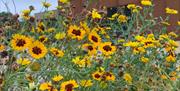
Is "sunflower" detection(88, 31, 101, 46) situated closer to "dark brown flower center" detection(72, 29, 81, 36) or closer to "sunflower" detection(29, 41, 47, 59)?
"dark brown flower center" detection(72, 29, 81, 36)

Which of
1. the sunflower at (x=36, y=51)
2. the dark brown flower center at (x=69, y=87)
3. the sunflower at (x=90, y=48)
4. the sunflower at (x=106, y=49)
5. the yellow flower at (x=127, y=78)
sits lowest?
the yellow flower at (x=127, y=78)

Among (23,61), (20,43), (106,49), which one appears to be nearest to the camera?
(20,43)

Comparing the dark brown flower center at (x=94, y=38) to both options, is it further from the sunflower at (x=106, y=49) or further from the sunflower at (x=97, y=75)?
the sunflower at (x=97, y=75)

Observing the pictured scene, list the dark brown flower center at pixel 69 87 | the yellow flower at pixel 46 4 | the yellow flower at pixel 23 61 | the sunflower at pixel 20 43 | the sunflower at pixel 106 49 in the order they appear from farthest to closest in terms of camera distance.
A: the yellow flower at pixel 46 4, the sunflower at pixel 106 49, the yellow flower at pixel 23 61, the dark brown flower center at pixel 69 87, the sunflower at pixel 20 43

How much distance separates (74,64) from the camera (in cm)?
392

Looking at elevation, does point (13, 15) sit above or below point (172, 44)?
above

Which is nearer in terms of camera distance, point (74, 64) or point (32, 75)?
point (32, 75)

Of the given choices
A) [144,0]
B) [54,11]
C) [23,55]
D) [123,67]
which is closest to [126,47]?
[123,67]

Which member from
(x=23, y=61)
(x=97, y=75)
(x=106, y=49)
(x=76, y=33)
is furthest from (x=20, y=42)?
(x=106, y=49)

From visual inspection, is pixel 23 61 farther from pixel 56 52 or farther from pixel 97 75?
pixel 97 75

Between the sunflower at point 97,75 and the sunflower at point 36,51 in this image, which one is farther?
the sunflower at point 97,75

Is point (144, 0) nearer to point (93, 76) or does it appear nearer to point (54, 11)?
point (54, 11)

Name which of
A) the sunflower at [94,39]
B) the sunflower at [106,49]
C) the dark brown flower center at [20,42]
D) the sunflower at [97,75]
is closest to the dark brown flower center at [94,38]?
the sunflower at [94,39]

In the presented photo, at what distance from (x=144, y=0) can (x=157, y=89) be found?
1.74 meters
